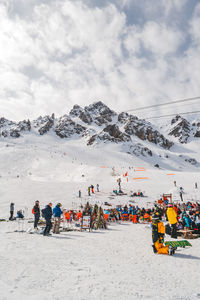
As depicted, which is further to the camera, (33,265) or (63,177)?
(63,177)

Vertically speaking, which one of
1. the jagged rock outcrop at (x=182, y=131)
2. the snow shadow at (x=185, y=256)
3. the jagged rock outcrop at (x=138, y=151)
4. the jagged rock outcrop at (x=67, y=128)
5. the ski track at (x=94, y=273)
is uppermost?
the jagged rock outcrop at (x=182, y=131)

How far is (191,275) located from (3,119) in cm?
14943

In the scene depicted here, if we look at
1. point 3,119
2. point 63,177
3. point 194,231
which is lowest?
point 194,231

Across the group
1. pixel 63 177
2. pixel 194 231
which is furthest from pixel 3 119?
pixel 194 231

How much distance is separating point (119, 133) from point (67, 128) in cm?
3257

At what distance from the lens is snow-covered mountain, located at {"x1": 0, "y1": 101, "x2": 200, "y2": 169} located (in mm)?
105000

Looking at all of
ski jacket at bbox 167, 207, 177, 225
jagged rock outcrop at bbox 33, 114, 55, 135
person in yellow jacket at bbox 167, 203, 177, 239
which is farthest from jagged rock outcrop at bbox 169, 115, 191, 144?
ski jacket at bbox 167, 207, 177, 225

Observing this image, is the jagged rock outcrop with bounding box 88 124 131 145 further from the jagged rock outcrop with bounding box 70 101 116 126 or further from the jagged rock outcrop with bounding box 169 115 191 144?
the jagged rock outcrop with bounding box 169 115 191 144

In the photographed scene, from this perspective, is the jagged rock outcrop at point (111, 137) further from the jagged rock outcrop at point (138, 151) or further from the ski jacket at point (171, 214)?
the ski jacket at point (171, 214)

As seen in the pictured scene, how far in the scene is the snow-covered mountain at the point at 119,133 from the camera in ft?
344

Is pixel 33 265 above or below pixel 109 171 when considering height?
below

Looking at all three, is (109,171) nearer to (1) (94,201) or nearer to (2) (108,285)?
(1) (94,201)

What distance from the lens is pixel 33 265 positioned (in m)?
5.08

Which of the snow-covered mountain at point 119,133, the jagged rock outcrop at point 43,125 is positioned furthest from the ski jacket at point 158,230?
the jagged rock outcrop at point 43,125
